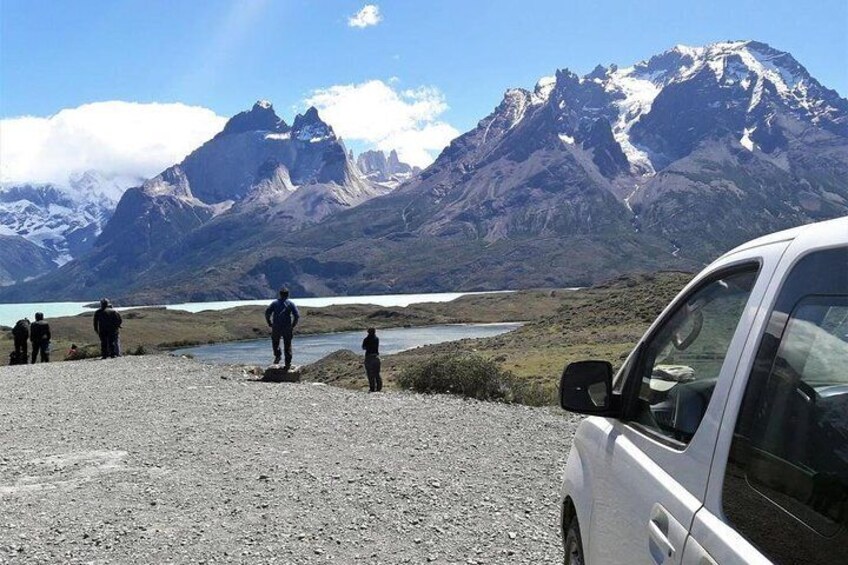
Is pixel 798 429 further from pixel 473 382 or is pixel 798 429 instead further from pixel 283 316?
pixel 283 316

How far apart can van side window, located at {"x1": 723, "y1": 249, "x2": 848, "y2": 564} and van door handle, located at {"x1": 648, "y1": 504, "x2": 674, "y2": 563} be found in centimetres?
41

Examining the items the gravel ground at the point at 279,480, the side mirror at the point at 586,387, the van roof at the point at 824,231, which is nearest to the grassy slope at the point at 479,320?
the gravel ground at the point at 279,480

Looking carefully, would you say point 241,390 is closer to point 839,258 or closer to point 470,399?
point 470,399

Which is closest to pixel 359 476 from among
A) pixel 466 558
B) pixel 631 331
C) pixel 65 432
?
pixel 466 558

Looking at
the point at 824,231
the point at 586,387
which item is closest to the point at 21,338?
the point at 586,387

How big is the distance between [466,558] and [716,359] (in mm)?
5051

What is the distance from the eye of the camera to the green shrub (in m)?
20.6

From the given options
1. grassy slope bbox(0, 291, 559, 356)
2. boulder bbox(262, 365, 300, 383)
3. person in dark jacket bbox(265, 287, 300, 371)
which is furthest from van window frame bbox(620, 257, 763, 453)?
grassy slope bbox(0, 291, 559, 356)

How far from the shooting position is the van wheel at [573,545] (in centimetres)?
436

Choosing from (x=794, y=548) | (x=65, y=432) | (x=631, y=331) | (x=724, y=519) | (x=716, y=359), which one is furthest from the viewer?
(x=631, y=331)

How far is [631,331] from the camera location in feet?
244

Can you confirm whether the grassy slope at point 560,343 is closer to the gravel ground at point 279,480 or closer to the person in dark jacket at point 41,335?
the person in dark jacket at point 41,335

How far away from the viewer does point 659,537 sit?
9.24 ft

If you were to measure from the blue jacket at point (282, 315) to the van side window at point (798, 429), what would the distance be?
19740mm
